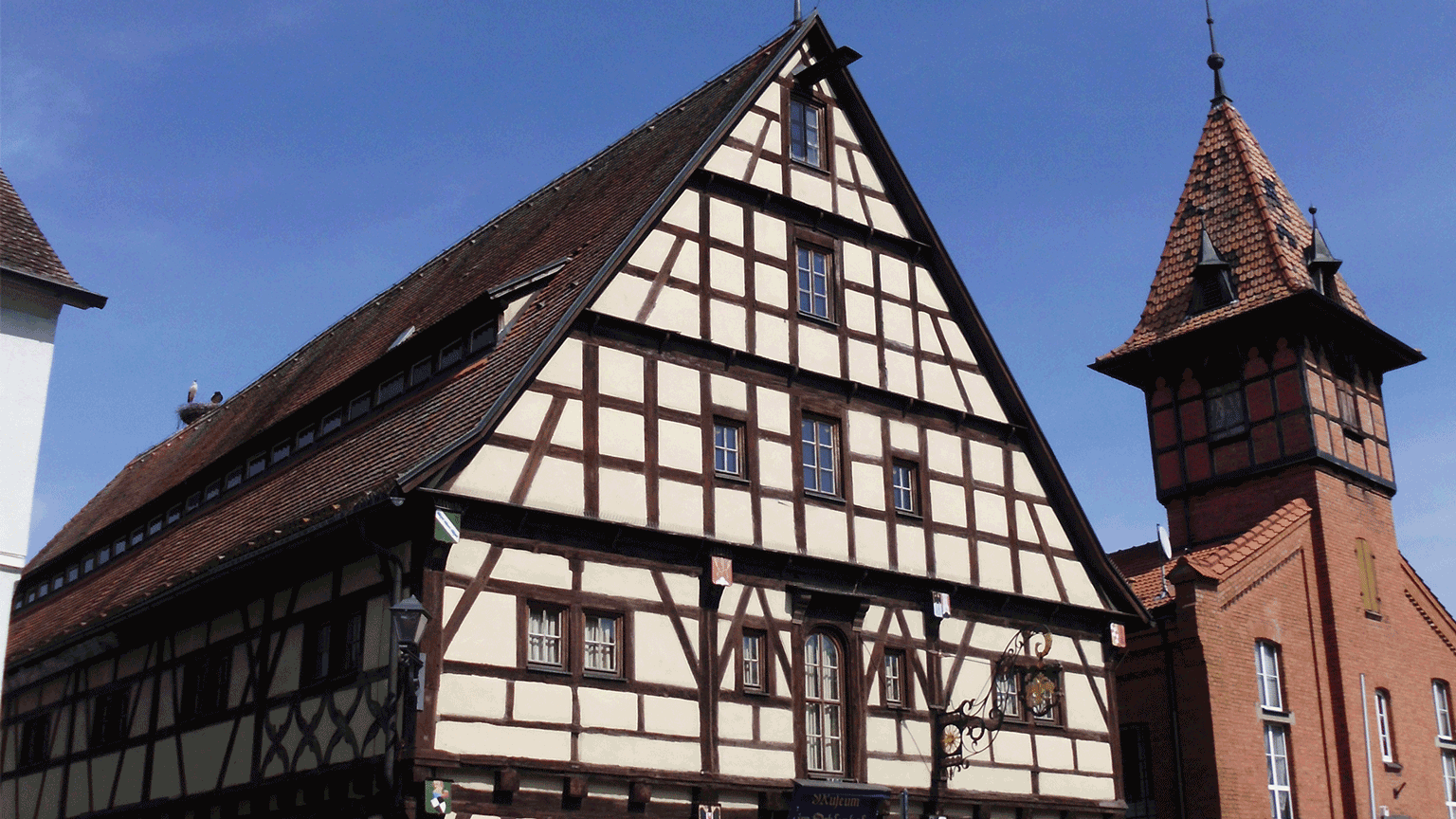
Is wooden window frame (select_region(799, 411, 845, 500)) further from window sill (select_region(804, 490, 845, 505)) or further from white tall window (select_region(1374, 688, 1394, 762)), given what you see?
white tall window (select_region(1374, 688, 1394, 762))

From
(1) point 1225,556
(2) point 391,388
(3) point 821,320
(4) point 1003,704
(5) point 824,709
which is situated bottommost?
(5) point 824,709

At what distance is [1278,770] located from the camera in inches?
1021

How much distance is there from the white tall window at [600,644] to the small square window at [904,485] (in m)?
5.34

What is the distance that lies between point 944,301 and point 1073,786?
738 cm

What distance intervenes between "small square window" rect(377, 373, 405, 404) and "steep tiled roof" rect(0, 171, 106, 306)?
13.6 feet

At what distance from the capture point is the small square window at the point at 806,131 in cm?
2247

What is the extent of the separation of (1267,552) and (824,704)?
11.1 meters

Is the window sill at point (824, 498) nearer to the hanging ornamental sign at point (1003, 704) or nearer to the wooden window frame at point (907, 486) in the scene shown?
the wooden window frame at point (907, 486)

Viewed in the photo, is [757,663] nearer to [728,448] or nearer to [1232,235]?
[728,448]

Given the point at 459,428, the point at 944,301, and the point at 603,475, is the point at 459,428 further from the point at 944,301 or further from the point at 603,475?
the point at 944,301

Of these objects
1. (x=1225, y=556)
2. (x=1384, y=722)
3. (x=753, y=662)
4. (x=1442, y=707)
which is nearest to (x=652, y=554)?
(x=753, y=662)

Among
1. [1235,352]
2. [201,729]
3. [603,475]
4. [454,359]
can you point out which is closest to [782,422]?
[603,475]

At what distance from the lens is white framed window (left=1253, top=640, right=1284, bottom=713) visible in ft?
86.0

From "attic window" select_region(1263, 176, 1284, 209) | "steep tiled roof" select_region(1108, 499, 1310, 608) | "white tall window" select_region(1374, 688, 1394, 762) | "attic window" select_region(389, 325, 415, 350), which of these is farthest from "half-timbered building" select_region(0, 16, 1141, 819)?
"attic window" select_region(1263, 176, 1284, 209)
